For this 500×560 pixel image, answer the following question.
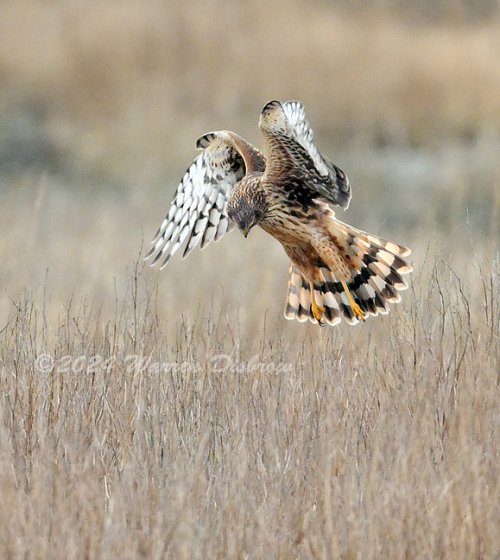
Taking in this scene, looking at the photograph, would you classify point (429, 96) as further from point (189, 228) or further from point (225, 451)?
point (225, 451)

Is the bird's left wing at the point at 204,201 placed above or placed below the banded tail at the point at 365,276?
above

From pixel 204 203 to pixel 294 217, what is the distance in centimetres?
94

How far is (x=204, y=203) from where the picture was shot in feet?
35.3

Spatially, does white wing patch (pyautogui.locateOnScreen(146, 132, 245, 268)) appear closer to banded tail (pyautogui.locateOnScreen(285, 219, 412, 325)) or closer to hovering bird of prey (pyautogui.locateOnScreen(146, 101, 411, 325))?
hovering bird of prey (pyautogui.locateOnScreen(146, 101, 411, 325))

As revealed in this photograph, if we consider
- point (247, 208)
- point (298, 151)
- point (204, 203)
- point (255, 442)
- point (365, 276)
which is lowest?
point (255, 442)

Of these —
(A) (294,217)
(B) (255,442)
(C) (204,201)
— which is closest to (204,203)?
(C) (204,201)

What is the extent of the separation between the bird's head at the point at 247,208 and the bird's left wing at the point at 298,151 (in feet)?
0.70

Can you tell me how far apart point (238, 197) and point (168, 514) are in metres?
3.28

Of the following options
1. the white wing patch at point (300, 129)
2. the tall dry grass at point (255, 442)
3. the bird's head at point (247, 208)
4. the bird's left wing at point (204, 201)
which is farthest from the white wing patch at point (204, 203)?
the tall dry grass at point (255, 442)

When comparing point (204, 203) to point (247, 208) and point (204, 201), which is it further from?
point (247, 208)

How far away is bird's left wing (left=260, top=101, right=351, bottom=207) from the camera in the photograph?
9.39 metres

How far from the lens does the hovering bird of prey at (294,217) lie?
9.72 m

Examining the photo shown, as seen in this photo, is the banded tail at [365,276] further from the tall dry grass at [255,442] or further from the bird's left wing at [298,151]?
the tall dry grass at [255,442]

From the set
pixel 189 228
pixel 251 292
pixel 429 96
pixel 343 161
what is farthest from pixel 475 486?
pixel 429 96
